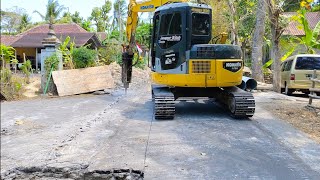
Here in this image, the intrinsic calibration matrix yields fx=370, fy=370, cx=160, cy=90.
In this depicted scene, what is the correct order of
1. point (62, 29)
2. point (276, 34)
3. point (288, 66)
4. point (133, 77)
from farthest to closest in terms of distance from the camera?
1. point (62, 29)
2. point (133, 77)
3. point (288, 66)
4. point (276, 34)

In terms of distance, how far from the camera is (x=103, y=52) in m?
20.5

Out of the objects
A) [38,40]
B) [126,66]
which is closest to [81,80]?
[126,66]

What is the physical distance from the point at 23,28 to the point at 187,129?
42.5m

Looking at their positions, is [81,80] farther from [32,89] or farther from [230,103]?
[230,103]

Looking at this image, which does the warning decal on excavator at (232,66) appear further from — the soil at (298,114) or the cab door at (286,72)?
the cab door at (286,72)

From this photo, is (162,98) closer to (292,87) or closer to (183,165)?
(183,165)

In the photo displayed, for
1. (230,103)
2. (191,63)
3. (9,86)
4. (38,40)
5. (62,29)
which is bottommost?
(230,103)

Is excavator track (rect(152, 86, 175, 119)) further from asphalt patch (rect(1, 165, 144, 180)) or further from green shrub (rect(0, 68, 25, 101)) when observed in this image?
green shrub (rect(0, 68, 25, 101))

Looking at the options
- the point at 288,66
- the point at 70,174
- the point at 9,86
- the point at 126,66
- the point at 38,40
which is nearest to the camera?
the point at 70,174

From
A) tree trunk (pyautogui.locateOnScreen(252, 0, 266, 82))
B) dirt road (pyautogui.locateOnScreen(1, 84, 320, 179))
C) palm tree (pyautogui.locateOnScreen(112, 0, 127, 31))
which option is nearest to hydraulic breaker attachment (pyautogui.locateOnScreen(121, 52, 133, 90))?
dirt road (pyautogui.locateOnScreen(1, 84, 320, 179))

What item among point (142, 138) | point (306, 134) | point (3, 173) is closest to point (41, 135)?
point (142, 138)

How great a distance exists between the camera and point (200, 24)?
9.09 m

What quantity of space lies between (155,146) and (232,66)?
3.54 metres

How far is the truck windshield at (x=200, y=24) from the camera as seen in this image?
8.94m
